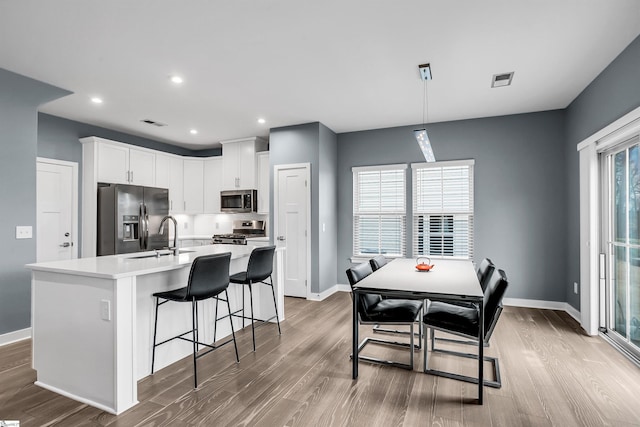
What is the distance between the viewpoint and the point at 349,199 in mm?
5875

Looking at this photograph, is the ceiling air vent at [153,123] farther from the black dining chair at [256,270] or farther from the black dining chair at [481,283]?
the black dining chair at [481,283]

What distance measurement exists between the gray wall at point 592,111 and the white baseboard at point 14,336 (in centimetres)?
620

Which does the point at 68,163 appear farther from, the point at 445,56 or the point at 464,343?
the point at 464,343

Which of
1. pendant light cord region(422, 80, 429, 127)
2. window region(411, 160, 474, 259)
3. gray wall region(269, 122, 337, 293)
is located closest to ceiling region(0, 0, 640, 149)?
pendant light cord region(422, 80, 429, 127)

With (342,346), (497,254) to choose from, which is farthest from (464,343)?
(497,254)

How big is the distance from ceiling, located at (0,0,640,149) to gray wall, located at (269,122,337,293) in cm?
64

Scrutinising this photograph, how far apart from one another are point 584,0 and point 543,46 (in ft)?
2.10

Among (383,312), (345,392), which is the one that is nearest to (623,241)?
(383,312)

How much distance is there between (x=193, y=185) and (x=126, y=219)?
1.83m

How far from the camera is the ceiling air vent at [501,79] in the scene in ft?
11.7

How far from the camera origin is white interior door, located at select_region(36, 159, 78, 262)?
4.60 meters

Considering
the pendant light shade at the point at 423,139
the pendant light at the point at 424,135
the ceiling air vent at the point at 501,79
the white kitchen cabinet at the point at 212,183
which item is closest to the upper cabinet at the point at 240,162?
the white kitchen cabinet at the point at 212,183

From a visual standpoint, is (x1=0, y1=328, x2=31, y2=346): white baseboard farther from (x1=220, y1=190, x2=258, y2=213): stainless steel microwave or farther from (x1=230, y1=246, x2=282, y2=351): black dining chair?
(x1=220, y1=190, x2=258, y2=213): stainless steel microwave

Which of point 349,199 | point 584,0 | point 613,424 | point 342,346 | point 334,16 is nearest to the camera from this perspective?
point 613,424
